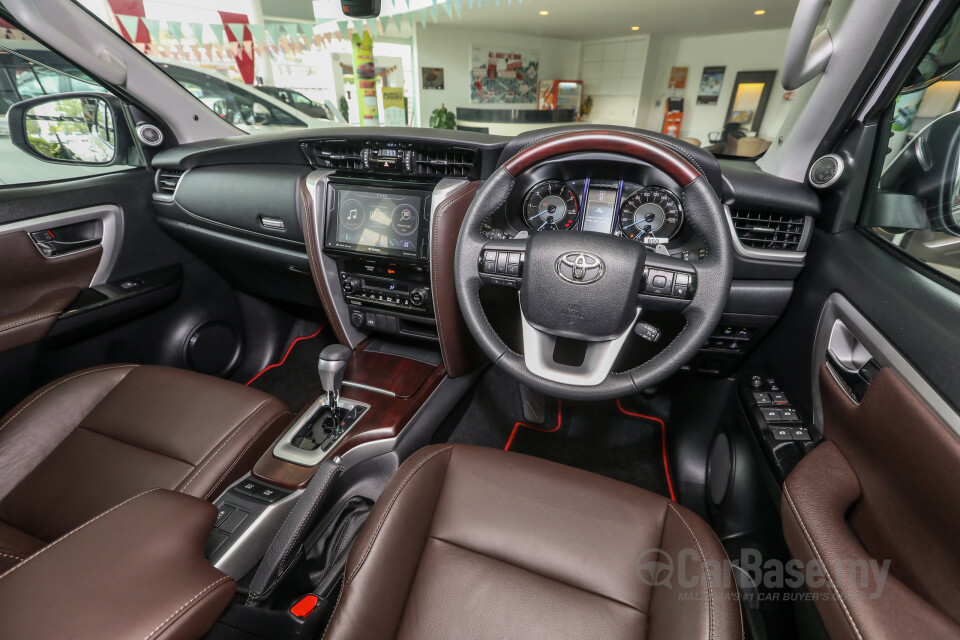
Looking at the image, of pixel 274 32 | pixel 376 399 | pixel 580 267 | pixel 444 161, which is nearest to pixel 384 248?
pixel 444 161

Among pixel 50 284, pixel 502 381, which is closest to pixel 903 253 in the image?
pixel 502 381

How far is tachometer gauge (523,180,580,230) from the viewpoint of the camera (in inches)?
46.5

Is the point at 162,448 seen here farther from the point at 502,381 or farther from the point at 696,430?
the point at 696,430

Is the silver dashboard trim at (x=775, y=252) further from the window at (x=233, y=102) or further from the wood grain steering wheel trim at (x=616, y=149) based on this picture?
the window at (x=233, y=102)

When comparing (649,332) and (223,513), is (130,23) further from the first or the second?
(649,332)

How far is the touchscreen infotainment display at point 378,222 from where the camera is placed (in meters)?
1.38

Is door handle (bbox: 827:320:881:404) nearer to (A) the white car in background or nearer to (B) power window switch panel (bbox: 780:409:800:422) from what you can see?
(B) power window switch panel (bbox: 780:409:800:422)

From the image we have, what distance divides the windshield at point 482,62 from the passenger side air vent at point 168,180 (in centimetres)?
34

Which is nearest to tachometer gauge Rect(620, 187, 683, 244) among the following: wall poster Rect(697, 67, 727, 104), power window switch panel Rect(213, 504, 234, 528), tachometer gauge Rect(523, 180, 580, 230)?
tachometer gauge Rect(523, 180, 580, 230)

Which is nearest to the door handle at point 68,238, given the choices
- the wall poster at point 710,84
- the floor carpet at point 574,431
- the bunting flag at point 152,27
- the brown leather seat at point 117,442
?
the brown leather seat at point 117,442

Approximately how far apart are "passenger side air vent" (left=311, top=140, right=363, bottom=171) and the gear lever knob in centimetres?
63

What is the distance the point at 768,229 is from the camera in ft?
4.03

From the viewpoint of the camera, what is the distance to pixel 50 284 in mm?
1646

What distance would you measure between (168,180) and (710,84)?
28.7 ft
